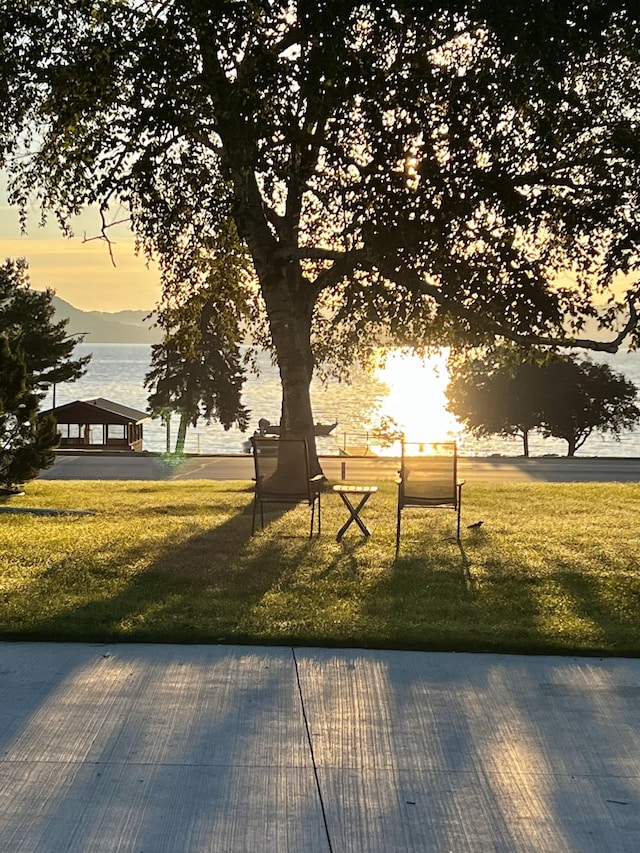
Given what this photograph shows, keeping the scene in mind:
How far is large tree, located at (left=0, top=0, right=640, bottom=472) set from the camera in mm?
10734

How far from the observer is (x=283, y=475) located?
11625 mm

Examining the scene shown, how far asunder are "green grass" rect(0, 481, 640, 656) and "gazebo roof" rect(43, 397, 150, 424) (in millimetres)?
46083

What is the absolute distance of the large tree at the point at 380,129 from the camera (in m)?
10.7

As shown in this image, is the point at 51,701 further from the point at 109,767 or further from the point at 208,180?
the point at 208,180

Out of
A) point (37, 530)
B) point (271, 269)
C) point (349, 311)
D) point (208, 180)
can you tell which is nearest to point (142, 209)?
point (208, 180)

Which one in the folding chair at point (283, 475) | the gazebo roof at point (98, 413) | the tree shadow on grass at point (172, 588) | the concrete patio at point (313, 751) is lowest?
the concrete patio at point (313, 751)

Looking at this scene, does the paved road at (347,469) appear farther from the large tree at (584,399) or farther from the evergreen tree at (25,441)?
the large tree at (584,399)

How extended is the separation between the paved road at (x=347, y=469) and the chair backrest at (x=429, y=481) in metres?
15.4

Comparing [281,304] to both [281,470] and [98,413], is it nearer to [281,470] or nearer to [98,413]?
[281,470]

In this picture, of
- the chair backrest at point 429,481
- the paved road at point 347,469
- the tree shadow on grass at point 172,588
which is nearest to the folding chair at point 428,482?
the chair backrest at point 429,481

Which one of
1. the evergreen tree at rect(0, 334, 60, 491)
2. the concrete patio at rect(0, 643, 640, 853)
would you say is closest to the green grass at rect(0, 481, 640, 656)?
the concrete patio at rect(0, 643, 640, 853)

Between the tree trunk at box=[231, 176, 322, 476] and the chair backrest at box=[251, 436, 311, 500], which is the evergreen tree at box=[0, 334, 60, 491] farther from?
the chair backrest at box=[251, 436, 311, 500]

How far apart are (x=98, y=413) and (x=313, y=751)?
57.2 meters

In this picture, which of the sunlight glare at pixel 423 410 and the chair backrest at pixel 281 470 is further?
the sunlight glare at pixel 423 410
